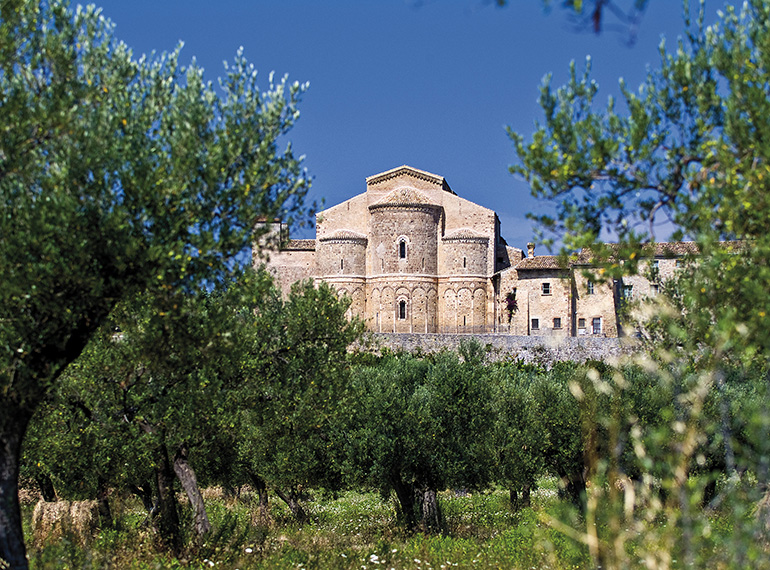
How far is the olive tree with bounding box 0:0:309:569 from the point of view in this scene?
782 cm

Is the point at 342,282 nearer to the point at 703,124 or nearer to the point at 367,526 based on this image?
the point at 367,526

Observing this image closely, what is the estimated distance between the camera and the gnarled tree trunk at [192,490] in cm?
1362

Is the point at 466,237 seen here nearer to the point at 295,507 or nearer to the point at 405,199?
the point at 405,199

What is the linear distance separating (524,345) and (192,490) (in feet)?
117

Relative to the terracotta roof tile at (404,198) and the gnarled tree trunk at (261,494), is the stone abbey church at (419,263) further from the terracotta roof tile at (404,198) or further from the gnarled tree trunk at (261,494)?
the gnarled tree trunk at (261,494)

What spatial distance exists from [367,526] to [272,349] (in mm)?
9290

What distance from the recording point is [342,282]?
60.3 metres

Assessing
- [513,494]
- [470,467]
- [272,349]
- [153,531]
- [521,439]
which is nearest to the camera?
[153,531]

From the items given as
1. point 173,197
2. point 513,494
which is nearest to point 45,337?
point 173,197

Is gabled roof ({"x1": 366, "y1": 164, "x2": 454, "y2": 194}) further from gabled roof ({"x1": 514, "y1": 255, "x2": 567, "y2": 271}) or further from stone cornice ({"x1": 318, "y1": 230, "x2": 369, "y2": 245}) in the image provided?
gabled roof ({"x1": 514, "y1": 255, "x2": 567, "y2": 271})

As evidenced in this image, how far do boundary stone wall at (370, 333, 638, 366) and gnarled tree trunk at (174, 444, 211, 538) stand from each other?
2994 centimetres

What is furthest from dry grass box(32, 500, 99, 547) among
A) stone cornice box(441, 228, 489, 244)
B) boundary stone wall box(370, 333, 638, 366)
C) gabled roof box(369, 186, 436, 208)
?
stone cornice box(441, 228, 489, 244)

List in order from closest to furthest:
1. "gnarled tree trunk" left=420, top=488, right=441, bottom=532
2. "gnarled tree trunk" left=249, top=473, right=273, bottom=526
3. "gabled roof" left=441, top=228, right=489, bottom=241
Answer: "gnarled tree trunk" left=420, top=488, right=441, bottom=532 → "gnarled tree trunk" left=249, top=473, right=273, bottom=526 → "gabled roof" left=441, top=228, right=489, bottom=241

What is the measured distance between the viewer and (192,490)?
14141mm
